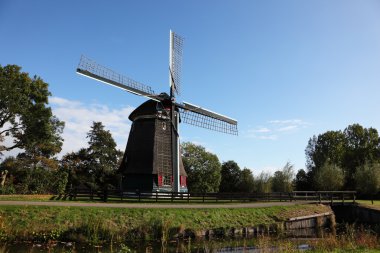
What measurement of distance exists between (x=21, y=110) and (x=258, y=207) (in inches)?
909

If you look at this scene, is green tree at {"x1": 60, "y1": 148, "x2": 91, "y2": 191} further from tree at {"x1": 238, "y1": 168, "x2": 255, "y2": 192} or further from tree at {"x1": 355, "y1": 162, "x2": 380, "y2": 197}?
tree at {"x1": 355, "y1": 162, "x2": 380, "y2": 197}

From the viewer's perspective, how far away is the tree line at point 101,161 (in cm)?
3199

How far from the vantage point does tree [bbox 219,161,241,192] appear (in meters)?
59.6

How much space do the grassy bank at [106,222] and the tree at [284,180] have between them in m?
29.8

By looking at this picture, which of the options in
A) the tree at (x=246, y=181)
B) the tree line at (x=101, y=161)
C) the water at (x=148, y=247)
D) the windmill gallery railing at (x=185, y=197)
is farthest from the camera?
the tree at (x=246, y=181)

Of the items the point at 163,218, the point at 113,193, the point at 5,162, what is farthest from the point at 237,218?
the point at 5,162

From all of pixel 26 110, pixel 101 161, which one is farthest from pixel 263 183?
pixel 26 110

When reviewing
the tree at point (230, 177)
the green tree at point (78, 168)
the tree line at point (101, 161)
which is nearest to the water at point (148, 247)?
the tree line at point (101, 161)

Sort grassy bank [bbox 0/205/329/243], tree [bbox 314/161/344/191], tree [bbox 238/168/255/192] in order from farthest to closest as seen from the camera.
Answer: tree [bbox 238/168/255/192] < tree [bbox 314/161/344/191] < grassy bank [bbox 0/205/329/243]

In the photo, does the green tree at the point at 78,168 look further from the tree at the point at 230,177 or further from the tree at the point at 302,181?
the tree at the point at 302,181

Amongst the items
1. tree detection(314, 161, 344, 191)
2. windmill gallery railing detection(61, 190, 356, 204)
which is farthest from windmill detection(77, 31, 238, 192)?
tree detection(314, 161, 344, 191)

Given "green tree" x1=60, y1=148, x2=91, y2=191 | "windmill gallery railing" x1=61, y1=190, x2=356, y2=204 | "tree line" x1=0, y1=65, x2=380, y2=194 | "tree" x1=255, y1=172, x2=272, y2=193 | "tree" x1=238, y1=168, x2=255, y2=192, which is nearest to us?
"windmill gallery railing" x1=61, y1=190, x2=356, y2=204

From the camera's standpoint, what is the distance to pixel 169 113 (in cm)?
2864

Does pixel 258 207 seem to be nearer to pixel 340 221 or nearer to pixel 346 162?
pixel 340 221
